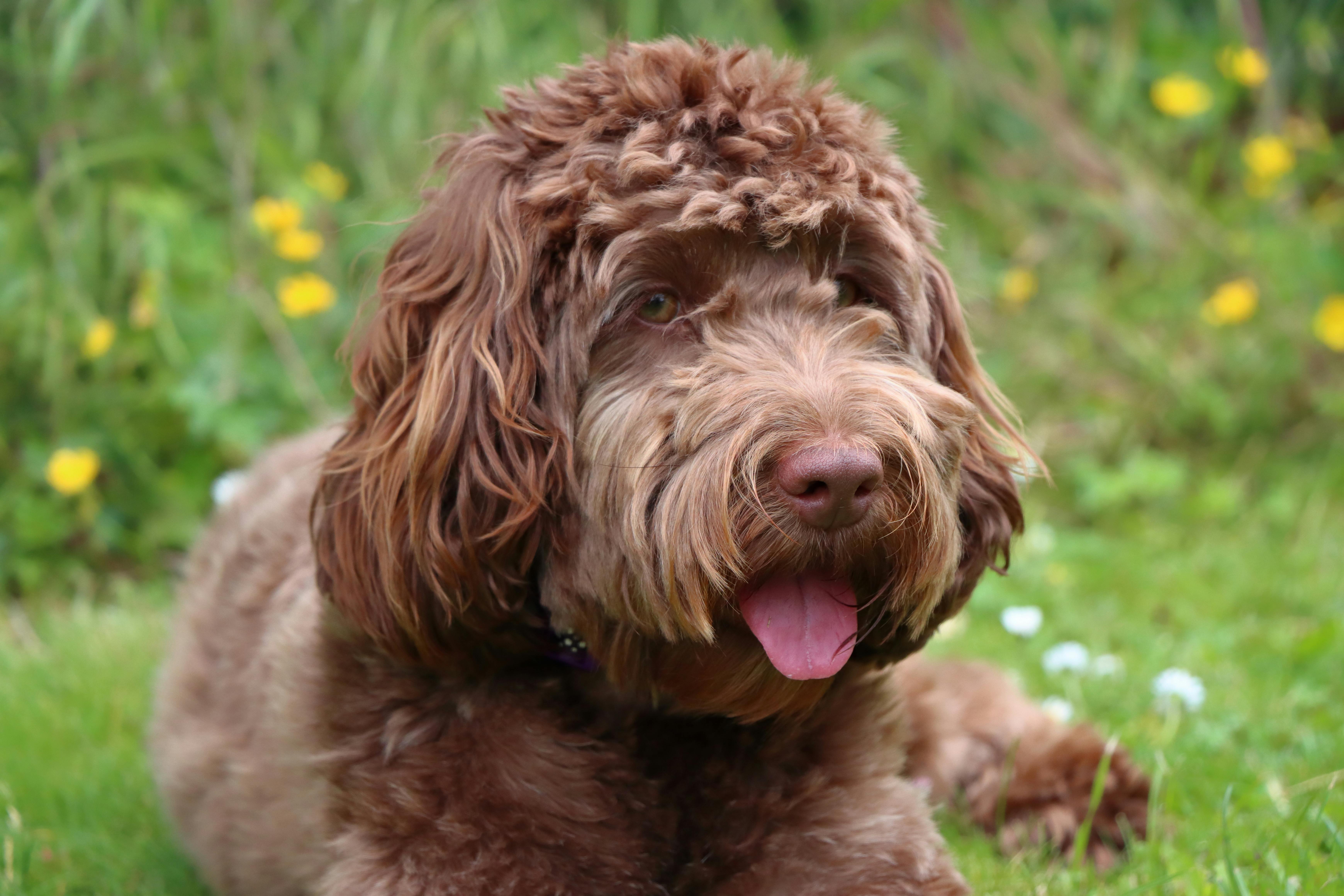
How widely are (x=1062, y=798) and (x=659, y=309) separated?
1.60 metres

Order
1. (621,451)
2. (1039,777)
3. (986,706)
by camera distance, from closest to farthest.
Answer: (621,451) < (1039,777) < (986,706)

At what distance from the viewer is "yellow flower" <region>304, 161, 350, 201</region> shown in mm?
5531

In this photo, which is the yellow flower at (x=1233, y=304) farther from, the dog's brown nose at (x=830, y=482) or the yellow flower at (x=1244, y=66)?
the dog's brown nose at (x=830, y=482)

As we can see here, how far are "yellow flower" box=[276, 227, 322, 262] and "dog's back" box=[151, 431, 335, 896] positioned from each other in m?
1.63

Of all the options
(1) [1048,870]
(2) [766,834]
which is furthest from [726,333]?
(1) [1048,870]

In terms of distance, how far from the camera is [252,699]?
295 centimetres

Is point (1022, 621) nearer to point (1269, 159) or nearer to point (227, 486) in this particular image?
point (227, 486)

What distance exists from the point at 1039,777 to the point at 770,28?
14.5 feet

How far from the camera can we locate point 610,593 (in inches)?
88.4

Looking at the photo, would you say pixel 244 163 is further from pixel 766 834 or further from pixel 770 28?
pixel 766 834

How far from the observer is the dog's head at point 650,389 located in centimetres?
215

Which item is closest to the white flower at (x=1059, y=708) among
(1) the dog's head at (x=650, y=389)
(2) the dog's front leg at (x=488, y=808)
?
(1) the dog's head at (x=650, y=389)

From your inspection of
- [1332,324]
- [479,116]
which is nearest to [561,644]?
[479,116]

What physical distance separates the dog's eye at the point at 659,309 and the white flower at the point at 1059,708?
1.74 m
